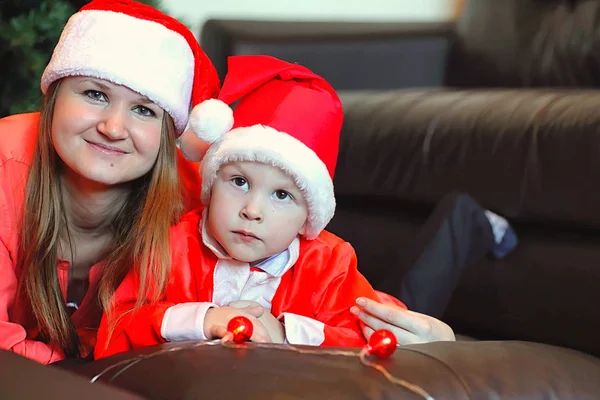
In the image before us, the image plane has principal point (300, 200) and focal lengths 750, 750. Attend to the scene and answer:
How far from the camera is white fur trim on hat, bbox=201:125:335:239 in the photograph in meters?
1.09

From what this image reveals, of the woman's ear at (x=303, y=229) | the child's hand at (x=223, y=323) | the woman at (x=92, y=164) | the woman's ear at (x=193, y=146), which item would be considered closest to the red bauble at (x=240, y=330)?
the child's hand at (x=223, y=323)

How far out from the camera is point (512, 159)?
5.29ft

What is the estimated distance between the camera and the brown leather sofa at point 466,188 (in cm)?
72

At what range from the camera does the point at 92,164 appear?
121 centimetres

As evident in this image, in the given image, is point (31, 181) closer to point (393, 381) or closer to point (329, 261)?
point (329, 261)

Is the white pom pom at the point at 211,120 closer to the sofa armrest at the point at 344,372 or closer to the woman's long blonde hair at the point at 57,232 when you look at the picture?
the woman's long blonde hair at the point at 57,232

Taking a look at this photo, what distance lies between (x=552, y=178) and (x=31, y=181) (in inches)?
39.8

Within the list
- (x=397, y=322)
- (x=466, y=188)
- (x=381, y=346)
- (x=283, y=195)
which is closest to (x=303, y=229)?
(x=283, y=195)

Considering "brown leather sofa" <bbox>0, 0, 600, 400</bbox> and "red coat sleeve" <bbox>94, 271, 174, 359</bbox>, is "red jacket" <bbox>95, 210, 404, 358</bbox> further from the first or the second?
"brown leather sofa" <bbox>0, 0, 600, 400</bbox>

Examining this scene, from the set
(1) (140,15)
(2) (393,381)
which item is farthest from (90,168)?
(2) (393,381)

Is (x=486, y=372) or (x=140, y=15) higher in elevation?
(x=140, y=15)

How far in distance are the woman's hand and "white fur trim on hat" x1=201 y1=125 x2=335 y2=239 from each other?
0.16 meters

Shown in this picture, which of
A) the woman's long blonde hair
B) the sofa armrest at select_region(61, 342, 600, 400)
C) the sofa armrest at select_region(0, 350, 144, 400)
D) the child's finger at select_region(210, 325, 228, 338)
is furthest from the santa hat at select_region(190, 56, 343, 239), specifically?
the sofa armrest at select_region(0, 350, 144, 400)

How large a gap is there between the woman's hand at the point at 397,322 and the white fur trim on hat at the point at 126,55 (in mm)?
449
